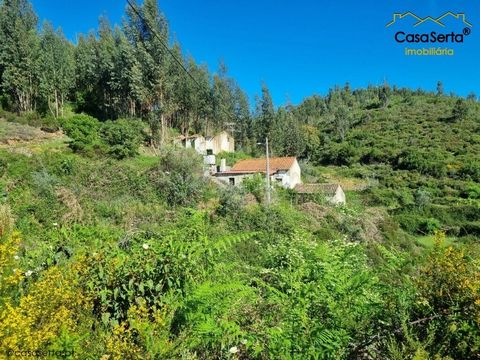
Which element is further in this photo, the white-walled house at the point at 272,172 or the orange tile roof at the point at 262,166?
the orange tile roof at the point at 262,166

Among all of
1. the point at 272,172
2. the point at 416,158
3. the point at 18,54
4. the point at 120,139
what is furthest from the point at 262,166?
the point at 416,158

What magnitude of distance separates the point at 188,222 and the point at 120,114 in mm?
38677

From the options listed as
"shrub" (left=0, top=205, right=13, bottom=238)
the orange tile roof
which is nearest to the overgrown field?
"shrub" (left=0, top=205, right=13, bottom=238)

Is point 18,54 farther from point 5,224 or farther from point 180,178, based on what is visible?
point 5,224

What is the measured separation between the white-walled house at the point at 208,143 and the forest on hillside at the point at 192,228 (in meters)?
2.65

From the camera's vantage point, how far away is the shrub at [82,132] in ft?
81.6

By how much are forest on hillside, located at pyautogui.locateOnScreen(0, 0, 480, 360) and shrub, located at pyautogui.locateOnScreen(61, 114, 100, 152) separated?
0.22m

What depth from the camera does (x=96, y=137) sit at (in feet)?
88.9

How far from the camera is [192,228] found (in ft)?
13.3

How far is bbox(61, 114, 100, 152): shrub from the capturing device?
24.9 metres

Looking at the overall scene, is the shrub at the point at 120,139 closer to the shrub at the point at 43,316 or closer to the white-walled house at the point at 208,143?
the white-walled house at the point at 208,143

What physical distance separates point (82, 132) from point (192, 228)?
2655cm

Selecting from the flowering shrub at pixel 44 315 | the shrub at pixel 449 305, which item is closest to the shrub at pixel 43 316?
the flowering shrub at pixel 44 315

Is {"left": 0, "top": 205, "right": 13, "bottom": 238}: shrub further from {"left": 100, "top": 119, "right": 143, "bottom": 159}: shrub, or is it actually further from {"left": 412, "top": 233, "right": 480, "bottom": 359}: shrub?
{"left": 100, "top": 119, "right": 143, "bottom": 159}: shrub
